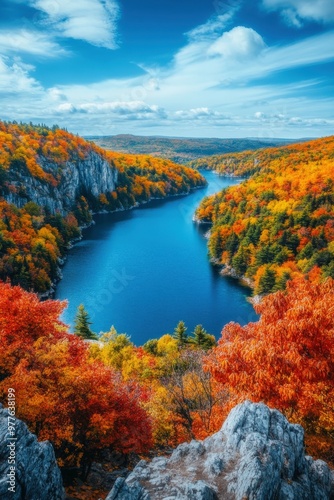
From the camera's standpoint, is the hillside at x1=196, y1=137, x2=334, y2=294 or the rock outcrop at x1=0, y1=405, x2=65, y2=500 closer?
the rock outcrop at x1=0, y1=405, x2=65, y2=500

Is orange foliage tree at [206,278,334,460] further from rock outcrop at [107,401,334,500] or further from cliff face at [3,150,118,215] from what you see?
cliff face at [3,150,118,215]

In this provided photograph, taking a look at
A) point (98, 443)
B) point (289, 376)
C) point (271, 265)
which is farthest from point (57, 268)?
point (289, 376)

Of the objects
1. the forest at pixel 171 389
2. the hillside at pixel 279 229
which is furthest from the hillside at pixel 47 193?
the forest at pixel 171 389

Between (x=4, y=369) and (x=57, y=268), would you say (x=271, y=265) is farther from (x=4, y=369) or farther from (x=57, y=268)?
(x=4, y=369)

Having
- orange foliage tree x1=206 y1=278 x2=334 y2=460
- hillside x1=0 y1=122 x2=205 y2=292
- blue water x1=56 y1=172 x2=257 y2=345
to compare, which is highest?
orange foliage tree x1=206 y1=278 x2=334 y2=460

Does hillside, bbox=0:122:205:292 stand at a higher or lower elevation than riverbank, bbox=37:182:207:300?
higher

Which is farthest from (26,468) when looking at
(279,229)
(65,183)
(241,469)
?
(65,183)

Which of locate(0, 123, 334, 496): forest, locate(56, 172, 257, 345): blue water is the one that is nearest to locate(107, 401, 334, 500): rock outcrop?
locate(0, 123, 334, 496): forest
